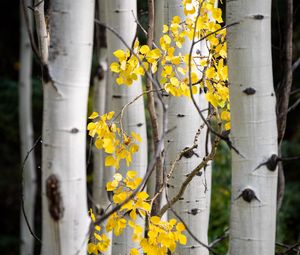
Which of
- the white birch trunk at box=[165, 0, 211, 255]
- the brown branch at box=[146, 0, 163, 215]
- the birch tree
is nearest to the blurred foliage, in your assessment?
the white birch trunk at box=[165, 0, 211, 255]

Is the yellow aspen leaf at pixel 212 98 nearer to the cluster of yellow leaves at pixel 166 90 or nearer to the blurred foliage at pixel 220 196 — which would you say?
the cluster of yellow leaves at pixel 166 90

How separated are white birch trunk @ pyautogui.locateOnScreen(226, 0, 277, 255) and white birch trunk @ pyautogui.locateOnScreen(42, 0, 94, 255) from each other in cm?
43

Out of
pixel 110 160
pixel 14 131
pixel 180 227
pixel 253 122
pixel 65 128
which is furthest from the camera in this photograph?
pixel 14 131

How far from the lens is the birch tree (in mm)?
1135

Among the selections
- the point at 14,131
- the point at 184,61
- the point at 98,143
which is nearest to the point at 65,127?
the point at 98,143

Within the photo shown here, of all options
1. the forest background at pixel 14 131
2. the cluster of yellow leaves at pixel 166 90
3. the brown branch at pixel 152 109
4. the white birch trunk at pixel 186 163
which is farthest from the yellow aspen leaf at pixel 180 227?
the forest background at pixel 14 131

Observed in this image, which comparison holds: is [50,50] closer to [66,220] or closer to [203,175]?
[66,220]

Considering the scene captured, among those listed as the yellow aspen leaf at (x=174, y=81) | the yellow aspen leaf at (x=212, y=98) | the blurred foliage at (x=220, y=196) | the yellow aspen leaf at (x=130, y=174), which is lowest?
the blurred foliage at (x=220, y=196)

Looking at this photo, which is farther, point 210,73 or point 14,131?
point 14,131


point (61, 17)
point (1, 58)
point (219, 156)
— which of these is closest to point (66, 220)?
point (61, 17)

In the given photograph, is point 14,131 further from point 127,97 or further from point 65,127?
point 65,127

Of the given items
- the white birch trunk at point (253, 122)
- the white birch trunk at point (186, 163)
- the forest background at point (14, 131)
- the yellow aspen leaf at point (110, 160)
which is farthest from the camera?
the forest background at point (14, 131)

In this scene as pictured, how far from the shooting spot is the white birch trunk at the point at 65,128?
1.13m

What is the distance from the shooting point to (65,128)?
114 cm
